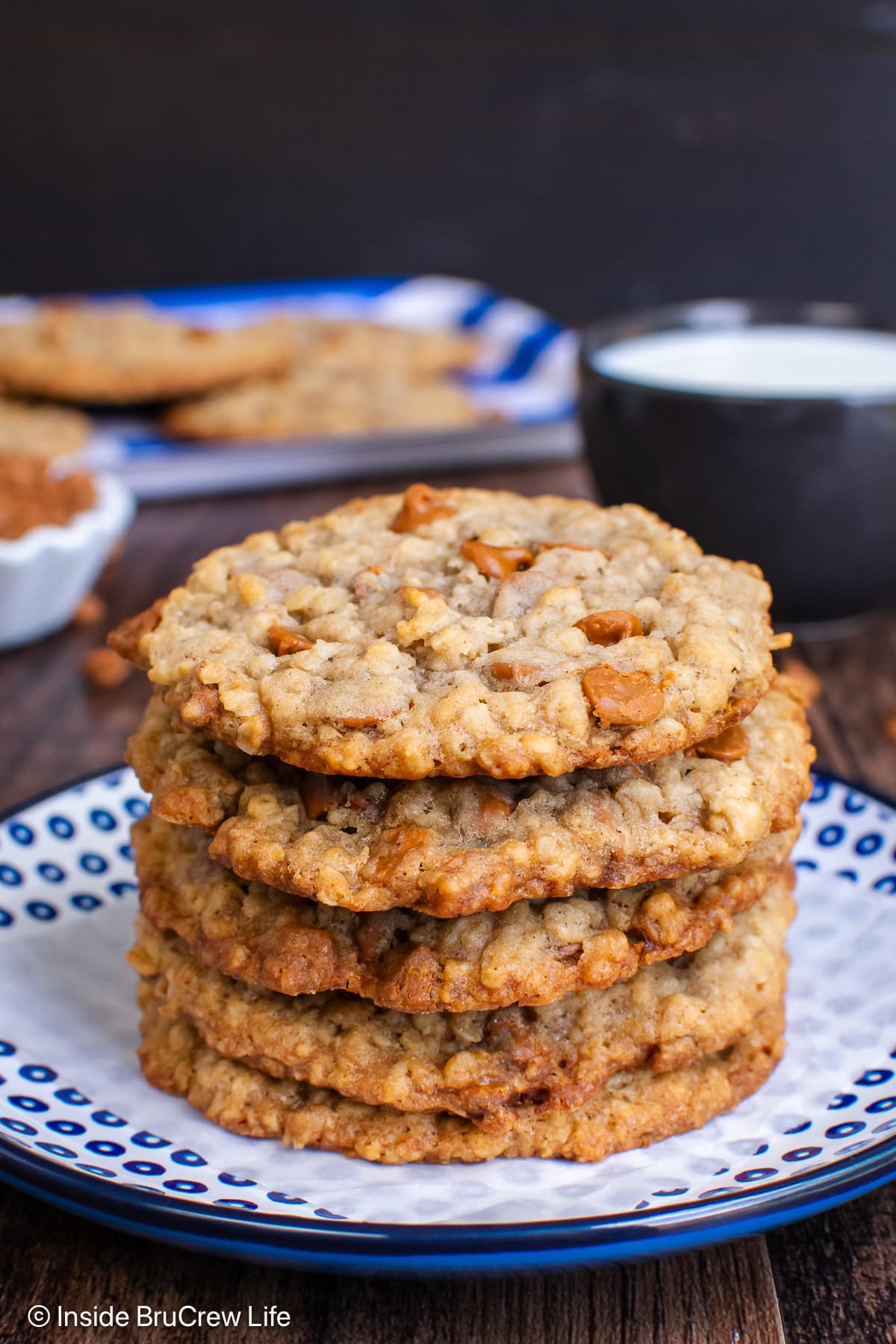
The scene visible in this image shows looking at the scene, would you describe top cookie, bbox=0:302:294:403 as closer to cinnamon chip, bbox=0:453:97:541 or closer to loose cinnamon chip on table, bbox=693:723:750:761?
cinnamon chip, bbox=0:453:97:541

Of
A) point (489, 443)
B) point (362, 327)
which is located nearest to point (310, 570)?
point (489, 443)

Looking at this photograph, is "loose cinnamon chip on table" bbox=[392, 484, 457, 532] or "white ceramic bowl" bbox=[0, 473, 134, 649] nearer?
"loose cinnamon chip on table" bbox=[392, 484, 457, 532]

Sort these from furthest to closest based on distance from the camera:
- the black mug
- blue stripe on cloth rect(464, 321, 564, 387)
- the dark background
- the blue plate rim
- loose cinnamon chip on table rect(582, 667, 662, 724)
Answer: the dark background → blue stripe on cloth rect(464, 321, 564, 387) → the black mug → loose cinnamon chip on table rect(582, 667, 662, 724) → the blue plate rim

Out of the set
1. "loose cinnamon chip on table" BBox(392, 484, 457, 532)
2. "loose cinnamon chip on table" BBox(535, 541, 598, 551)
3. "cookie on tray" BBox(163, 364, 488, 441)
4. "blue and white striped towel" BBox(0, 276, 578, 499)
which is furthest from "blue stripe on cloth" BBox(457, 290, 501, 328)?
"loose cinnamon chip on table" BBox(535, 541, 598, 551)

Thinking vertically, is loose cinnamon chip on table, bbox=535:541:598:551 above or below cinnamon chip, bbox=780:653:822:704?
above

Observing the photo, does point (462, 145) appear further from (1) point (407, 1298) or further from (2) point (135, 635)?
(1) point (407, 1298)

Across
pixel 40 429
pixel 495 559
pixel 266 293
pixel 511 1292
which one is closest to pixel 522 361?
pixel 266 293
